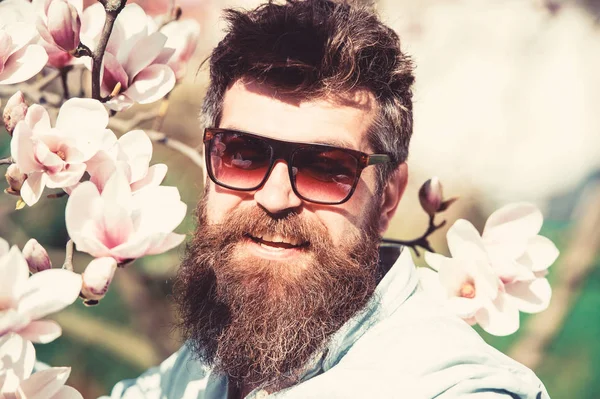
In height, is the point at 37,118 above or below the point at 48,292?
above

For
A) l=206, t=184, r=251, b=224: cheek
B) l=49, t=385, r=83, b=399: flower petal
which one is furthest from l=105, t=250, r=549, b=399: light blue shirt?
l=49, t=385, r=83, b=399: flower petal

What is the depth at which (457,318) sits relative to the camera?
57.8 inches

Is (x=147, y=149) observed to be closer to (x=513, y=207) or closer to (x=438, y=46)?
(x=513, y=207)

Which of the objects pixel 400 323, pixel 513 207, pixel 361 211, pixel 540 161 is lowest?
pixel 540 161

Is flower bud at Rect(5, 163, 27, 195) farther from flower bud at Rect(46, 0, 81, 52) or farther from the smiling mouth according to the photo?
the smiling mouth

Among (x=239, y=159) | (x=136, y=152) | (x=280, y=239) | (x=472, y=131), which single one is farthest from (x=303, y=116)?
(x=472, y=131)

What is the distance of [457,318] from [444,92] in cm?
285

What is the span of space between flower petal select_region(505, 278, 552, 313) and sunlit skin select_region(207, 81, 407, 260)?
0.37m

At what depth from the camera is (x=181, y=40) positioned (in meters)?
1.45

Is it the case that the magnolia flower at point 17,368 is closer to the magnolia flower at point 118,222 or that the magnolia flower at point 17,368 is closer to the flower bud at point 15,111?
the magnolia flower at point 118,222

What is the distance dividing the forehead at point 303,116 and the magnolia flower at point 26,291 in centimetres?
68

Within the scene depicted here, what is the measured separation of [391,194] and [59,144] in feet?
2.94

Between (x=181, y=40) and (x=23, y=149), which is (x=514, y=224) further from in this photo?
(x=23, y=149)

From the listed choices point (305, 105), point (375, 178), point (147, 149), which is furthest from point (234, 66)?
point (147, 149)
